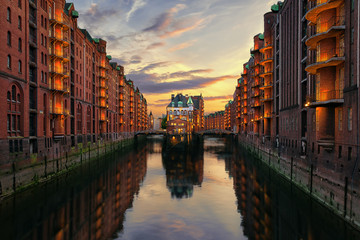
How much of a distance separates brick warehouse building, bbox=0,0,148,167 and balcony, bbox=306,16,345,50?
1227 inches

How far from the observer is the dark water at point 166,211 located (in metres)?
21.0

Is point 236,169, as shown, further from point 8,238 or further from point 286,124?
point 8,238

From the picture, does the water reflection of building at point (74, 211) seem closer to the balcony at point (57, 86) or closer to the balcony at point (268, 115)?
the balcony at point (57, 86)

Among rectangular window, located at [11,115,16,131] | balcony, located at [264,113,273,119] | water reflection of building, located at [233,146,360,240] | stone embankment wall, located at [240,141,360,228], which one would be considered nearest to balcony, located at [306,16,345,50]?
stone embankment wall, located at [240,141,360,228]

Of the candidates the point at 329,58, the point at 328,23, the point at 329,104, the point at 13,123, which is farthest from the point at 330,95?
the point at 13,123

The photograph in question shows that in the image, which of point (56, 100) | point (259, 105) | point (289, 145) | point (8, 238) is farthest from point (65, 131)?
point (259, 105)

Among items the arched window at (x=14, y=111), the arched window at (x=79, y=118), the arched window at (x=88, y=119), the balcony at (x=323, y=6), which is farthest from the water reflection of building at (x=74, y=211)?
the arched window at (x=88, y=119)

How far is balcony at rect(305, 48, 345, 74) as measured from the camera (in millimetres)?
26842

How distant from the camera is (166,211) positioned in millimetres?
26625

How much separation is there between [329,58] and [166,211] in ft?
68.1

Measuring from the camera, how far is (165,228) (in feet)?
72.6

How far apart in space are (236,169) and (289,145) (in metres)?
9.85

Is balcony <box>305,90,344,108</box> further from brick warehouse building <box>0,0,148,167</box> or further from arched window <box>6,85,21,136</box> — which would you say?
arched window <box>6,85,21,136</box>

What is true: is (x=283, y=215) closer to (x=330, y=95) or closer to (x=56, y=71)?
(x=330, y=95)
